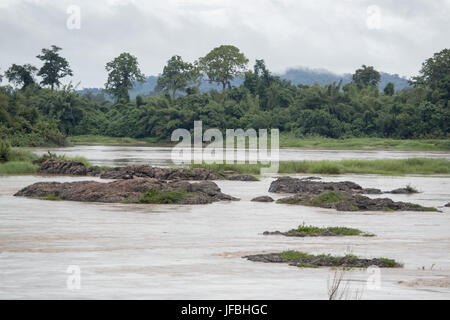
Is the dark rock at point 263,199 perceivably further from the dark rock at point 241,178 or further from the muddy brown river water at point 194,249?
the dark rock at point 241,178

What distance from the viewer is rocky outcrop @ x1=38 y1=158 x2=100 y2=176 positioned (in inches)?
1193

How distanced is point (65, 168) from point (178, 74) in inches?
2237

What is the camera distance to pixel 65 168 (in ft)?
101

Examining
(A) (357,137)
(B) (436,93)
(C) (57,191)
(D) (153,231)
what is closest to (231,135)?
(A) (357,137)

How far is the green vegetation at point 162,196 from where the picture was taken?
64.5 ft

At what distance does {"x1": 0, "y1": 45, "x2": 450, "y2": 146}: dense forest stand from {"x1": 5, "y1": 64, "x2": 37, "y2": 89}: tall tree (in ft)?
0.39

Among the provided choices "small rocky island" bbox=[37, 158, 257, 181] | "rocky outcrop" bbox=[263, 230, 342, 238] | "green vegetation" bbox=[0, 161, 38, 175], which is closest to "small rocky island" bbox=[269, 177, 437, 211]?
"rocky outcrop" bbox=[263, 230, 342, 238]

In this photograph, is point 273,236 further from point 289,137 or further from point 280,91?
point 280,91

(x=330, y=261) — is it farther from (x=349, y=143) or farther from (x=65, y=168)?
(x=349, y=143)

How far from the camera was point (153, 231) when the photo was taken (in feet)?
47.2

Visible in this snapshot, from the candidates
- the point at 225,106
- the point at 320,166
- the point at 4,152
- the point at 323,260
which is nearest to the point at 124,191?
the point at 323,260

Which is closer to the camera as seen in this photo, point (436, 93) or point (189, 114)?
point (436, 93)

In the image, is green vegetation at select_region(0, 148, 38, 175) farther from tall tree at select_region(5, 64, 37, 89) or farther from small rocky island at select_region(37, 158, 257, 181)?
tall tree at select_region(5, 64, 37, 89)
